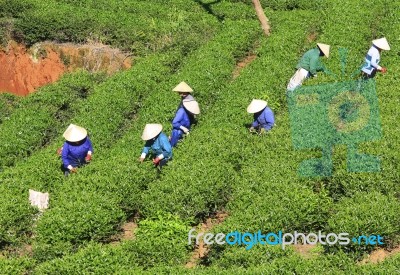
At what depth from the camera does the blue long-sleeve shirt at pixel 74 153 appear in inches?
575

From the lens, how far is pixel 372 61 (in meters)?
16.9

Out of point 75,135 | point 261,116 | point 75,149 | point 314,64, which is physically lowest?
point 314,64

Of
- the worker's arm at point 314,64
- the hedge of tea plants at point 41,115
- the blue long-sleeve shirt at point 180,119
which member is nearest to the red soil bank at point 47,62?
the hedge of tea plants at point 41,115

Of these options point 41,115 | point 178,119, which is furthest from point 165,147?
point 41,115

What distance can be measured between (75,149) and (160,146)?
1.93 metres

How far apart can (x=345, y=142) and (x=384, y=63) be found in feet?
16.9

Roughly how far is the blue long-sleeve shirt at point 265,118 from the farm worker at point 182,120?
4.65 feet

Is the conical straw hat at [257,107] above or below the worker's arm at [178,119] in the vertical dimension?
above

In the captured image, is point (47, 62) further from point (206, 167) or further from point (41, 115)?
point (206, 167)

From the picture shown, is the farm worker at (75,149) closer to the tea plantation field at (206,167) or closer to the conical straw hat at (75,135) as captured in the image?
the conical straw hat at (75,135)

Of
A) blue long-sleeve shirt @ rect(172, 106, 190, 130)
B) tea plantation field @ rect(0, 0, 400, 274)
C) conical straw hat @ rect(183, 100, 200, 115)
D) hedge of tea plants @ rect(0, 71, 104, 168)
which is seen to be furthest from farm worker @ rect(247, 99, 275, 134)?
hedge of tea plants @ rect(0, 71, 104, 168)

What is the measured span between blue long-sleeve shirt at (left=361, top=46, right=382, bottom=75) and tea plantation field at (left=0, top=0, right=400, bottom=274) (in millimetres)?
342

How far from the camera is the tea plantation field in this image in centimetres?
1163

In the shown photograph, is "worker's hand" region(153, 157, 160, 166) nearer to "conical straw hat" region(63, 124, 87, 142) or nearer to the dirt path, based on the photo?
"conical straw hat" region(63, 124, 87, 142)
